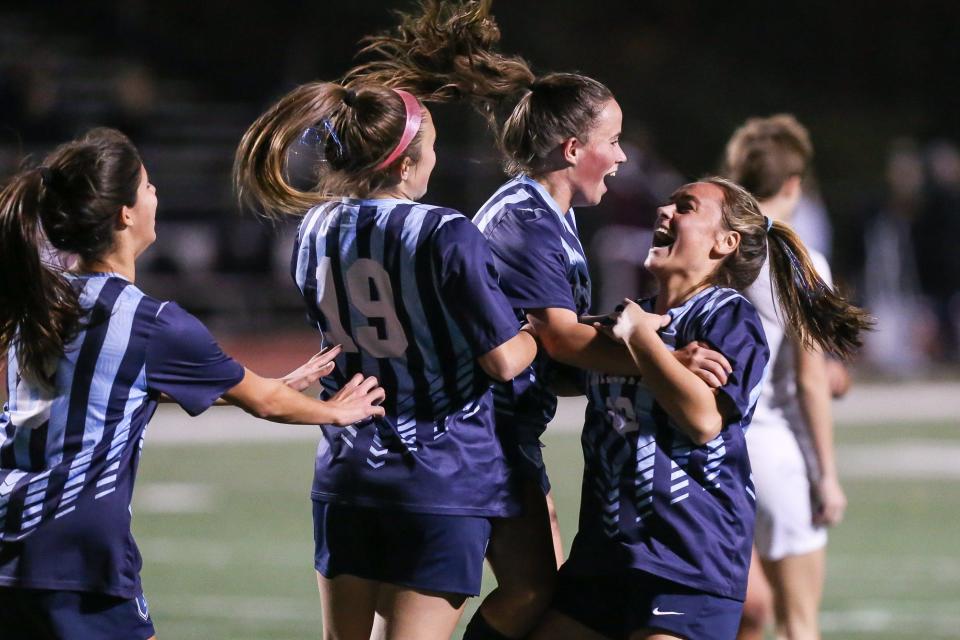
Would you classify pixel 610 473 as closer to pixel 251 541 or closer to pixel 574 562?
pixel 574 562

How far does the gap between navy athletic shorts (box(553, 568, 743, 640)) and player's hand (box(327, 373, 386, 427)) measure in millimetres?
678

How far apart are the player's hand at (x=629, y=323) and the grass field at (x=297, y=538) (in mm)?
3128

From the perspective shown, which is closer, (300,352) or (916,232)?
(300,352)

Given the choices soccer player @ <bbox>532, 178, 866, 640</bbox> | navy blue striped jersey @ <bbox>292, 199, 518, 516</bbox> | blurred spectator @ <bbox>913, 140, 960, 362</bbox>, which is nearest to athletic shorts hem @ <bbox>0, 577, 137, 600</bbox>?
navy blue striped jersey @ <bbox>292, 199, 518, 516</bbox>

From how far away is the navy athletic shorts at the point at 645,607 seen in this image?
3816 mm

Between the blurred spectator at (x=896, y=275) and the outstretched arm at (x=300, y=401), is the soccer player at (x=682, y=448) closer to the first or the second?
the outstretched arm at (x=300, y=401)

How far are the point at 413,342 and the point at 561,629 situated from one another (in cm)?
82

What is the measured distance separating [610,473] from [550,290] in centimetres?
47

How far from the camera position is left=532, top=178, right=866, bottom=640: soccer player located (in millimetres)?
3795

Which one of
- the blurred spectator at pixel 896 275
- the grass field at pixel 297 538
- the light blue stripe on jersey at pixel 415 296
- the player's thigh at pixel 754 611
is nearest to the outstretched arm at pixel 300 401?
the light blue stripe on jersey at pixel 415 296

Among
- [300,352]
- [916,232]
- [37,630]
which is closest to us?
[37,630]

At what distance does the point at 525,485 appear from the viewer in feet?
13.3

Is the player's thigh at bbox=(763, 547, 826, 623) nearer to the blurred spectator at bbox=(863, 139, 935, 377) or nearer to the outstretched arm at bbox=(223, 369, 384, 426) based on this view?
the outstretched arm at bbox=(223, 369, 384, 426)

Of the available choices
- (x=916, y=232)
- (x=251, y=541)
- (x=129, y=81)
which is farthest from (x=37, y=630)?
(x=916, y=232)
